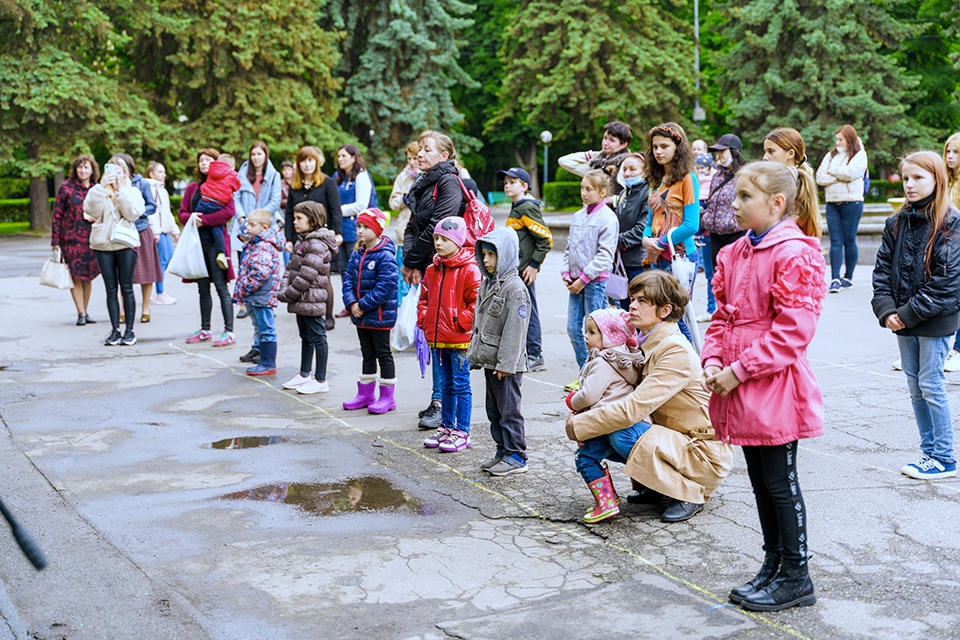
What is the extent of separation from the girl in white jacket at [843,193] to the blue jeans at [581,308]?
5.96m

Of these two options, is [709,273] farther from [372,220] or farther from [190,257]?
[190,257]

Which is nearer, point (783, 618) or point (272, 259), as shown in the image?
point (783, 618)

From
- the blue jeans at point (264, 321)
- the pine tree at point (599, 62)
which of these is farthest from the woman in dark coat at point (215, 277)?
Answer: the pine tree at point (599, 62)

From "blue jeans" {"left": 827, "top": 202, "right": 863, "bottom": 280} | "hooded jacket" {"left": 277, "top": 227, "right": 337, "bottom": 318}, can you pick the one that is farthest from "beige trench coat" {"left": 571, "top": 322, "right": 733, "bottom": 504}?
"blue jeans" {"left": 827, "top": 202, "right": 863, "bottom": 280}

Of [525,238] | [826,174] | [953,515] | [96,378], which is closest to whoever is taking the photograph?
[953,515]

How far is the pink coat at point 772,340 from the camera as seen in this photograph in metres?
4.01

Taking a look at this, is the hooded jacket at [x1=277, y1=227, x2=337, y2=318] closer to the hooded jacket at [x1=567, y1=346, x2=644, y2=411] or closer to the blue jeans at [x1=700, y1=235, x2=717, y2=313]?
the hooded jacket at [x1=567, y1=346, x2=644, y2=411]

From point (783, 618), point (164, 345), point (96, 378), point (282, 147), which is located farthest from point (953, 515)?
point (282, 147)

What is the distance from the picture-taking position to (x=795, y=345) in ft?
13.1

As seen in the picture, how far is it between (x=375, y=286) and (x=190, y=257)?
4075 millimetres

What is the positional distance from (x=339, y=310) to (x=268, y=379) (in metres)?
4.23

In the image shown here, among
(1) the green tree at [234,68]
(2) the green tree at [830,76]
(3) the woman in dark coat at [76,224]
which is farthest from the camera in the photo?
(2) the green tree at [830,76]

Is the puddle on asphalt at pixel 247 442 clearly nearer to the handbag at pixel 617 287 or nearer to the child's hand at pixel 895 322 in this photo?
the handbag at pixel 617 287

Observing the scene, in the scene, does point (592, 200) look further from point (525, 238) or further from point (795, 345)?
point (795, 345)
